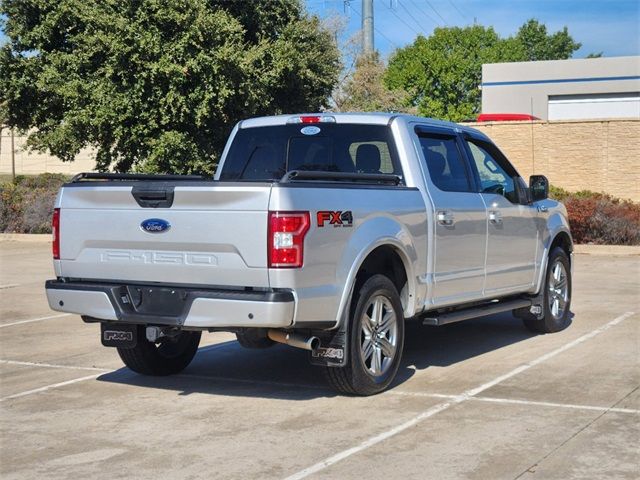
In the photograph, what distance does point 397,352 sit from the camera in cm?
758

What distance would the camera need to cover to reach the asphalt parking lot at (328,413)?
18.3 ft

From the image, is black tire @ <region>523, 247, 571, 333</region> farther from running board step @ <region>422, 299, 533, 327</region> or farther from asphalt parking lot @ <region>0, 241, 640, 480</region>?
running board step @ <region>422, 299, 533, 327</region>

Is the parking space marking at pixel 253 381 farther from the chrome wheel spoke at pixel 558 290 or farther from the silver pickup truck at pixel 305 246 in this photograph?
the chrome wheel spoke at pixel 558 290

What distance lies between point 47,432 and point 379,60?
1919 inches

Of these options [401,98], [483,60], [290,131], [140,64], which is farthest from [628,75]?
[290,131]

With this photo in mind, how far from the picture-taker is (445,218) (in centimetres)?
809

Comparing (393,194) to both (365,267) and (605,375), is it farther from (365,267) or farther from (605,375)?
(605,375)

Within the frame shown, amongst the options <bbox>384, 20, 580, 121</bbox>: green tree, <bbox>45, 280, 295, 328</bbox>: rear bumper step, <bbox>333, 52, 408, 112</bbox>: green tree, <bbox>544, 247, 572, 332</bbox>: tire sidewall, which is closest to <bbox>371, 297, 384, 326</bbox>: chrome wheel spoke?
<bbox>45, 280, 295, 328</bbox>: rear bumper step

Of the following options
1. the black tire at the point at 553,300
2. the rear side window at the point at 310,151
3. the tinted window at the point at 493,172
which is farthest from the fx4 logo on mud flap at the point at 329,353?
the black tire at the point at 553,300

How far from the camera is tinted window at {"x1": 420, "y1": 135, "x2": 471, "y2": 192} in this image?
27.4 feet

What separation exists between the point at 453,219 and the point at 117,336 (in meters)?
2.96

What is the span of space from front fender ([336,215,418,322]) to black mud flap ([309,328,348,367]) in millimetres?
132

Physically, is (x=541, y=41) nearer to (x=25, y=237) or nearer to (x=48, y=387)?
(x=25, y=237)

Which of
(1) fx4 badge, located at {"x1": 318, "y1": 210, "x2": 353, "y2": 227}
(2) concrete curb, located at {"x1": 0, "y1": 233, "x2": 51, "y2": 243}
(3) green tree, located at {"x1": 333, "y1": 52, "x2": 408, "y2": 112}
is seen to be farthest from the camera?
(3) green tree, located at {"x1": 333, "y1": 52, "x2": 408, "y2": 112}
